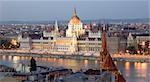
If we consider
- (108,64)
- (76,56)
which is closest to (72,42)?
(76,56)

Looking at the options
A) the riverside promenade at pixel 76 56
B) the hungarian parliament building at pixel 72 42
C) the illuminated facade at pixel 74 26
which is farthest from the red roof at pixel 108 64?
the illuminated facade at pixel 74 26

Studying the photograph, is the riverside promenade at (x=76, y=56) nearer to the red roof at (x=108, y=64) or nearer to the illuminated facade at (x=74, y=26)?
the illuminated facade at (x=74, y=26)

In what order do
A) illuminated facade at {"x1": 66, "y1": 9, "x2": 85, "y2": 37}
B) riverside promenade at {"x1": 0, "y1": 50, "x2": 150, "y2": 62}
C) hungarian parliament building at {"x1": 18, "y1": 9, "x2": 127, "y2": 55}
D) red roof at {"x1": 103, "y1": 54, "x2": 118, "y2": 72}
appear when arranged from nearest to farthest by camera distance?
red roof at {"x1": 103, "y1": 54, "x2": 118, "y2": 72} → riverside promenade at {"x1": 0, "y1": 50, "x2": 150, "y2": 62} → hungarian parliament building at {"x1": 18, "y1": 9, "x2": 127, "y2": 55} → illuminated facade at {"x1": 66, "y1": 9, "x2": 85, "y2": 37}

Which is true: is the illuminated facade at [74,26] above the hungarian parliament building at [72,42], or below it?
above

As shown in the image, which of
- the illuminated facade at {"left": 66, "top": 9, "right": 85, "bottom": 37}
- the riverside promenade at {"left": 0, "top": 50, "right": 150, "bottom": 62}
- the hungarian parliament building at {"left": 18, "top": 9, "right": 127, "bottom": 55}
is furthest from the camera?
the illuminated facade at {"left": 66, "top": 9, "right": 85, "bottom": 37}

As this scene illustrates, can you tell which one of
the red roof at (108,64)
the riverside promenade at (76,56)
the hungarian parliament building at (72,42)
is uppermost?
the red roof at (108,64)

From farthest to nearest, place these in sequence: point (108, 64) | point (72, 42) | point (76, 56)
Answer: point (72, 42) → point (76, 56) → point (108, 64)

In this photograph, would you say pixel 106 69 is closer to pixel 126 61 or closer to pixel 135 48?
→ pixel 126 61

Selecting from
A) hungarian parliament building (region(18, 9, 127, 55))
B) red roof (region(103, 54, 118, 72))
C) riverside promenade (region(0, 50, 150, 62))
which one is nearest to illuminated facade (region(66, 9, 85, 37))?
hungarian parliament building (region(18, 9, 127, 55))

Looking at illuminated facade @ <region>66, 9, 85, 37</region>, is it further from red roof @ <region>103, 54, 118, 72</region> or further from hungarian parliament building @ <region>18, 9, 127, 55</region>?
red roof @ <region>103, 54, 118, 72</region>

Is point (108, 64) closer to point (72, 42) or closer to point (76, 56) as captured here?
point (76, 56)

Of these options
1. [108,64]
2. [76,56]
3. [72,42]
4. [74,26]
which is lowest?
[76,56]

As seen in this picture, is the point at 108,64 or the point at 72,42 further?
the point at 72,42
